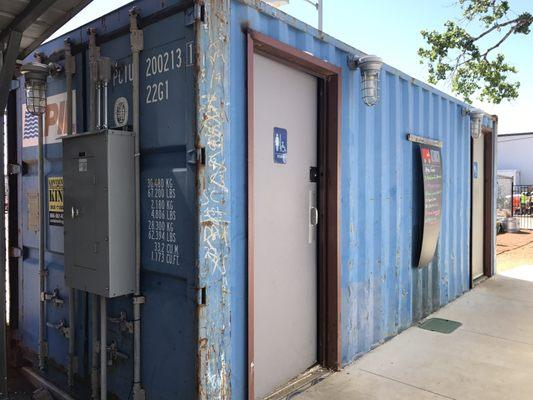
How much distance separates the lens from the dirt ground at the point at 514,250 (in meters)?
9.32

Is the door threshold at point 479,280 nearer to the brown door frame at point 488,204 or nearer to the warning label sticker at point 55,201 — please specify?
the brown door frame at point 488,204

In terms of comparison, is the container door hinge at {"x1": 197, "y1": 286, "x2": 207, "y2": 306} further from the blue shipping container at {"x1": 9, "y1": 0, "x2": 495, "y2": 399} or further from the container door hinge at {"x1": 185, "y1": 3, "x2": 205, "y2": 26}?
the container door hinge at {"x1": 185, "y1": 3, "x2": 205, "y2": 26}

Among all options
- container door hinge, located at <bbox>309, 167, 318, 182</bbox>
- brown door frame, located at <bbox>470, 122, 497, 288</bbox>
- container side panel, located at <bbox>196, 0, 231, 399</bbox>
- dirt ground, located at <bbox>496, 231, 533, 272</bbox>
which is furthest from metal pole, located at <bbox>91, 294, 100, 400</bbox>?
dirt ground, located at <bbox>496, 231, 533, 272</bbox>

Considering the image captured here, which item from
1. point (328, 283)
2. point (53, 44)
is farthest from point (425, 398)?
point (53, 44)

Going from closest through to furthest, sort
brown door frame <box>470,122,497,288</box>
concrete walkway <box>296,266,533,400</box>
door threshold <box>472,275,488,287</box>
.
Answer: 1. concrete walkway <box>296,266,533,400</box>
2. door threshold <box>472,275,488,287</box>
3. brown door frame <box>470,122,497,288</box>

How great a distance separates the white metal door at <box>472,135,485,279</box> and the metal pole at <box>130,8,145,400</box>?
18.8 feet

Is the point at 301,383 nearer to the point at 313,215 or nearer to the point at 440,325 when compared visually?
the point at 313,215

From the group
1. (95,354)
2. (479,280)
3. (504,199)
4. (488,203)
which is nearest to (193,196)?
(95,354)

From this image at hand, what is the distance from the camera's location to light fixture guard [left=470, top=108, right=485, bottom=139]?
6.66m

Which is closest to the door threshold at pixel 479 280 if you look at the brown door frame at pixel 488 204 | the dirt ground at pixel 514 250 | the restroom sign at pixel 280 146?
the brown door frame at pixel 488 204

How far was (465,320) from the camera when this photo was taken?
5402mm

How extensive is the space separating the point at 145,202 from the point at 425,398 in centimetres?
254

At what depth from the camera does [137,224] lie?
3.02 metres

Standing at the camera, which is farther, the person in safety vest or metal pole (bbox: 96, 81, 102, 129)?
the person in safety vest
